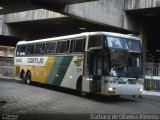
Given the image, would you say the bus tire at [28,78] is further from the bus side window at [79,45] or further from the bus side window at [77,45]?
the bus side window at [79,45]

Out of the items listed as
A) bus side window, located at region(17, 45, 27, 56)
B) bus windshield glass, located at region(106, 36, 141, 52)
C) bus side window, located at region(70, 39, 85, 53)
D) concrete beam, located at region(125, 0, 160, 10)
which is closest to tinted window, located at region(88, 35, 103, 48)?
bus windshield glass, located at region(106, 36, 141, 52)

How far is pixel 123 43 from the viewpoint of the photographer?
62.2 feet

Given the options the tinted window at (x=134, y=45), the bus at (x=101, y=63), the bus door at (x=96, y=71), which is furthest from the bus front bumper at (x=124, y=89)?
the tinted window at (x=134, y=45)

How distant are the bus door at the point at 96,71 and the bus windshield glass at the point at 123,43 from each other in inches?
28.9

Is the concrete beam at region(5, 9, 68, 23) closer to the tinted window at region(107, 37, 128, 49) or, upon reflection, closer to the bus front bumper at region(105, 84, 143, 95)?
the tinted window at region(107, 37, 128, 49)

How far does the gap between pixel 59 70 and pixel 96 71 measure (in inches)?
200

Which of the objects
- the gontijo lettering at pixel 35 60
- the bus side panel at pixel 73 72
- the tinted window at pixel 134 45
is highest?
the tinted window at pixel 134 45

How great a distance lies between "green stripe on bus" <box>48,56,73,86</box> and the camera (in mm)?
22420

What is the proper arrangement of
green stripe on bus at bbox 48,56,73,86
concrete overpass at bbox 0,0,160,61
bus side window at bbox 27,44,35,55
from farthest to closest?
bus side window at bbox 27,44,35,55
concrete overpass at bbox 0,0,160,61
green stripe on bus at bbox 48,56,73,86

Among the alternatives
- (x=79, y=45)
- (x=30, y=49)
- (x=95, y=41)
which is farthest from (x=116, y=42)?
(x=30, y=49)

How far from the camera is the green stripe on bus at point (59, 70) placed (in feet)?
73.6

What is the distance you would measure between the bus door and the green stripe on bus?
293cm

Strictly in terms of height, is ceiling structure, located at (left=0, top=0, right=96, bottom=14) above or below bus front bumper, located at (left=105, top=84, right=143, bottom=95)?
above

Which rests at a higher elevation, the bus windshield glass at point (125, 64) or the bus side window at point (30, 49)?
the bus side window at point (30, 49)
